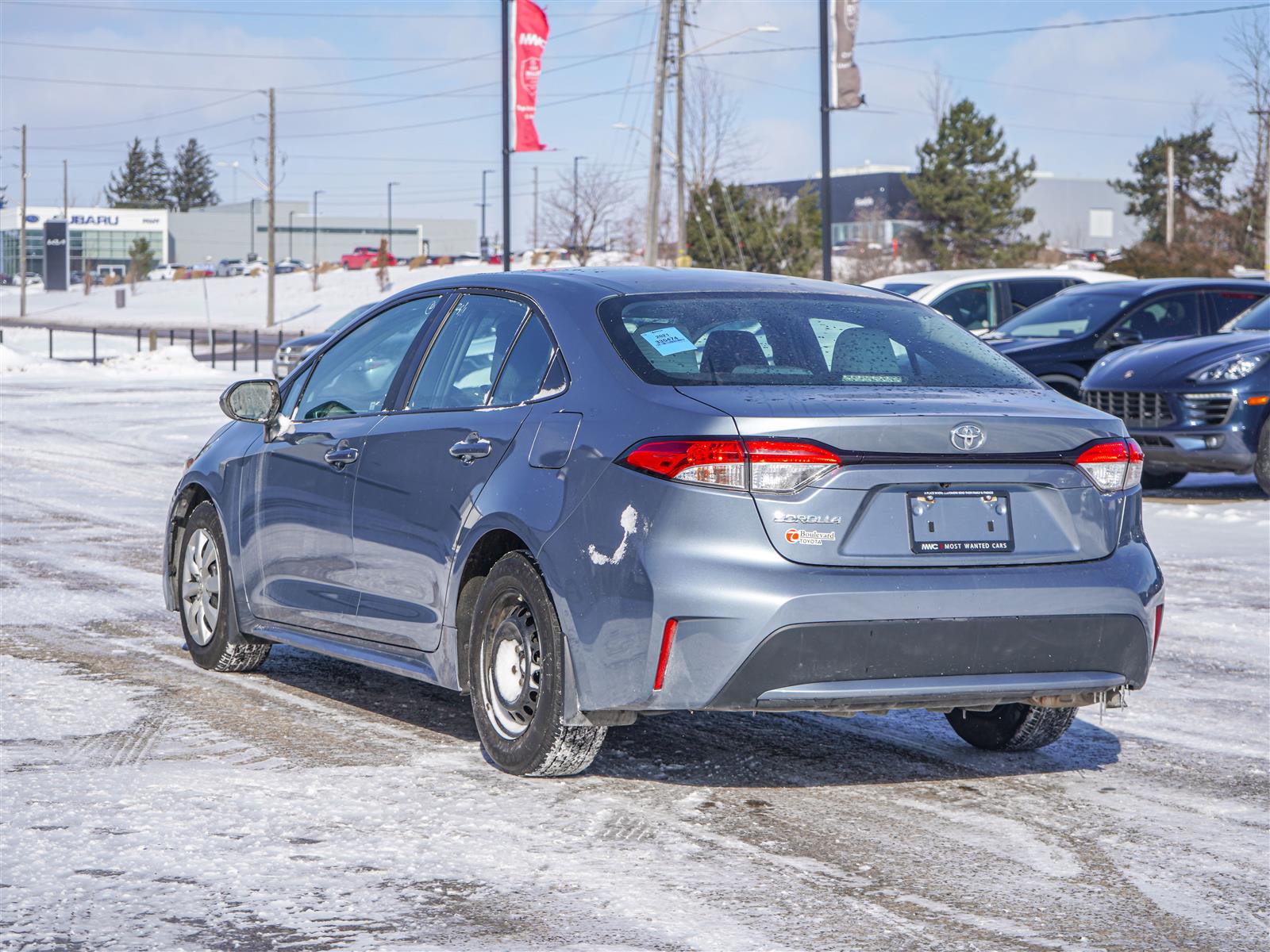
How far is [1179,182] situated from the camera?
84000mm

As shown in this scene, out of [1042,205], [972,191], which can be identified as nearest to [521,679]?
[972,191]

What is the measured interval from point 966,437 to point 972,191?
76.3 meters

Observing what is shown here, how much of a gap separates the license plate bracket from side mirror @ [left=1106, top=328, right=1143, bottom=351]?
10.9 meters

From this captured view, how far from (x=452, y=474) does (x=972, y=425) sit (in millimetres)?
1705

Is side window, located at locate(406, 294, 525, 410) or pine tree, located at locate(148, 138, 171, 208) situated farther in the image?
pine tree, located at locate(148, 138, 171, 208)

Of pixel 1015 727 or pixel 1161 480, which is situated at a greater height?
pixel 1161 480

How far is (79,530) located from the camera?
1173 cm

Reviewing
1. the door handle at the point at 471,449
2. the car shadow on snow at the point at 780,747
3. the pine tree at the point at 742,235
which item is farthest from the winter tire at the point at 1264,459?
the pine tree at the point at 742,235

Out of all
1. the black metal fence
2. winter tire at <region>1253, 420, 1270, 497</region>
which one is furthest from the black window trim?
the black metal fence

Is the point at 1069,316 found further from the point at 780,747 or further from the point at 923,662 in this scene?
the point at 923,662

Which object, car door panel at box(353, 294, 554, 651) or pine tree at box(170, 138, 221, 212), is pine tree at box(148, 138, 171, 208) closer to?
pine tree at box(170, 138, 221, 212)

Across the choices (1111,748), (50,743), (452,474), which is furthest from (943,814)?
(50,743)

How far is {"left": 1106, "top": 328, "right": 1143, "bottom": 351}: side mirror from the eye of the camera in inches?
612

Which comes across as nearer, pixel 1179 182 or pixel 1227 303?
pixel 1227 303
